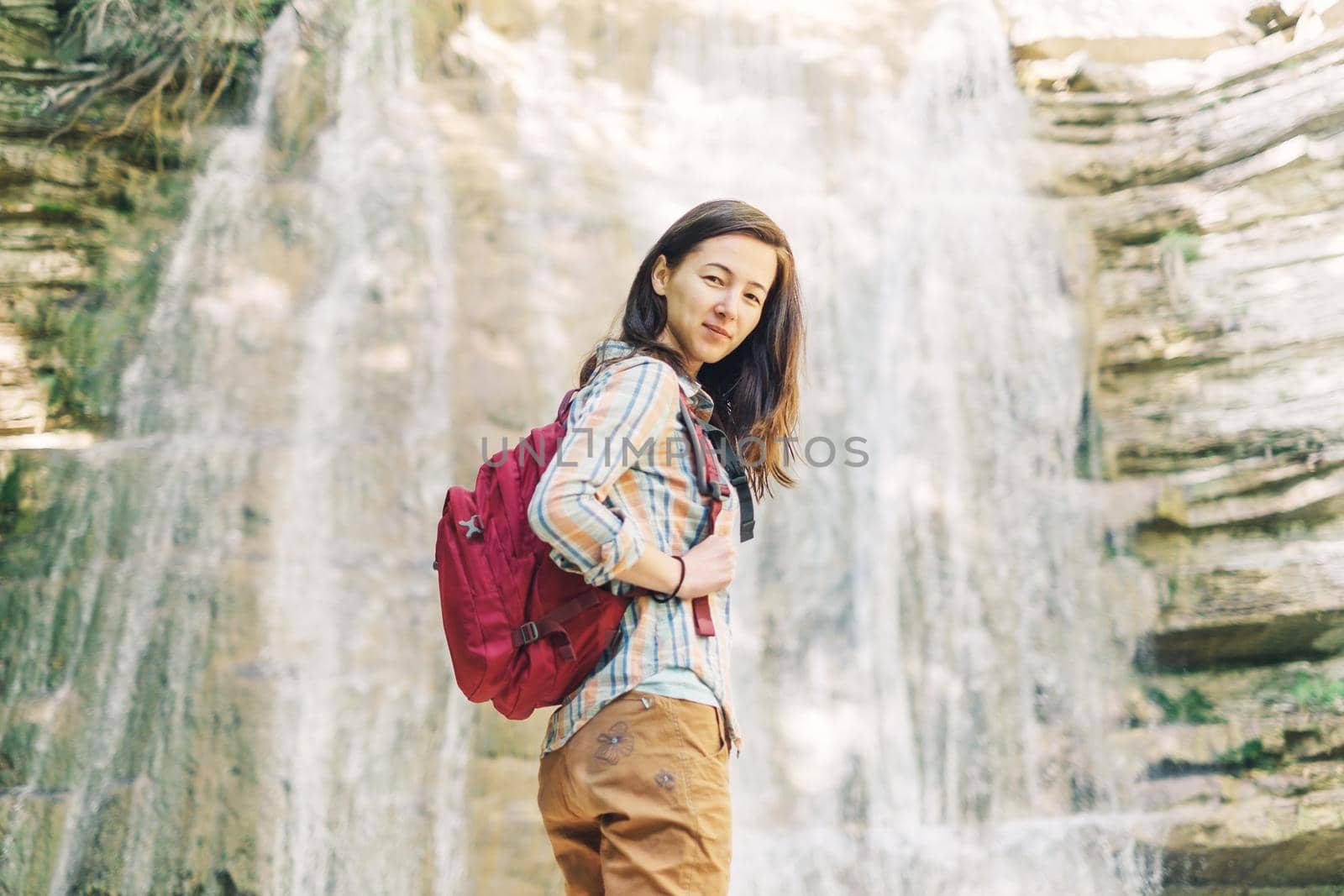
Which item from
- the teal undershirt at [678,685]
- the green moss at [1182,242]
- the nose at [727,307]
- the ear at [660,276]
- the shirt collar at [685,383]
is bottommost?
the teal undershirt at [678,685]

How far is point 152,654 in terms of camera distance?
4.42m

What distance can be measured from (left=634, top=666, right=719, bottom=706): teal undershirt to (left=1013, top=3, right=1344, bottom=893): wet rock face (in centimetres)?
379

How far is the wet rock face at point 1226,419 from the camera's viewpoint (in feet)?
15.6

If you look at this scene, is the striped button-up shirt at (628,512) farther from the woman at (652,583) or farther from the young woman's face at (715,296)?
the young woman's face at (715,296)

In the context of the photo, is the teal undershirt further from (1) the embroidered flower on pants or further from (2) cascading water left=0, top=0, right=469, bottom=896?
(2) cascading water left=0, top=0, right=469, bottom=896

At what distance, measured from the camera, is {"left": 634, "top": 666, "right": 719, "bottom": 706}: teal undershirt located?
1660 mm

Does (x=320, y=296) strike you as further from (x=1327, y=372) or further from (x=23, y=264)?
(x=1327, y=372)

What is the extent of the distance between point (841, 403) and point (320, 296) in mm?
2477

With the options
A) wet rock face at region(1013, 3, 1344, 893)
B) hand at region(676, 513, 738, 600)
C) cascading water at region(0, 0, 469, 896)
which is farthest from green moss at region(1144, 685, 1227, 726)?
hand at region(676, 513, 738, 600)

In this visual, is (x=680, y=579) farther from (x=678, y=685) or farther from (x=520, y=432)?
(x=520, y=432)

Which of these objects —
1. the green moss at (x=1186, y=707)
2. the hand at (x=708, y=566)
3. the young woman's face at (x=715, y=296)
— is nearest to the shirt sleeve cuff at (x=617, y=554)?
the hand at (x=708, y=566)

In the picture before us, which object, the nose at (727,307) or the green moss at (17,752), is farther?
the green moss at (17,752)

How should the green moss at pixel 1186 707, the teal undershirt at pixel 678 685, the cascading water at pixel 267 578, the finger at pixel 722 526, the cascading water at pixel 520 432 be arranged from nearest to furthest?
the teal undershirt at pixel 678 685 → the finger at pixel 722 526 → the cascading water at pixel 267 578 → the cascading water at pixel 520 432 → the green moss at pixel 1186 707

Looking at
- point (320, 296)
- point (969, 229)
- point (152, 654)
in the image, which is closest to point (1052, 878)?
point (969, 229)
